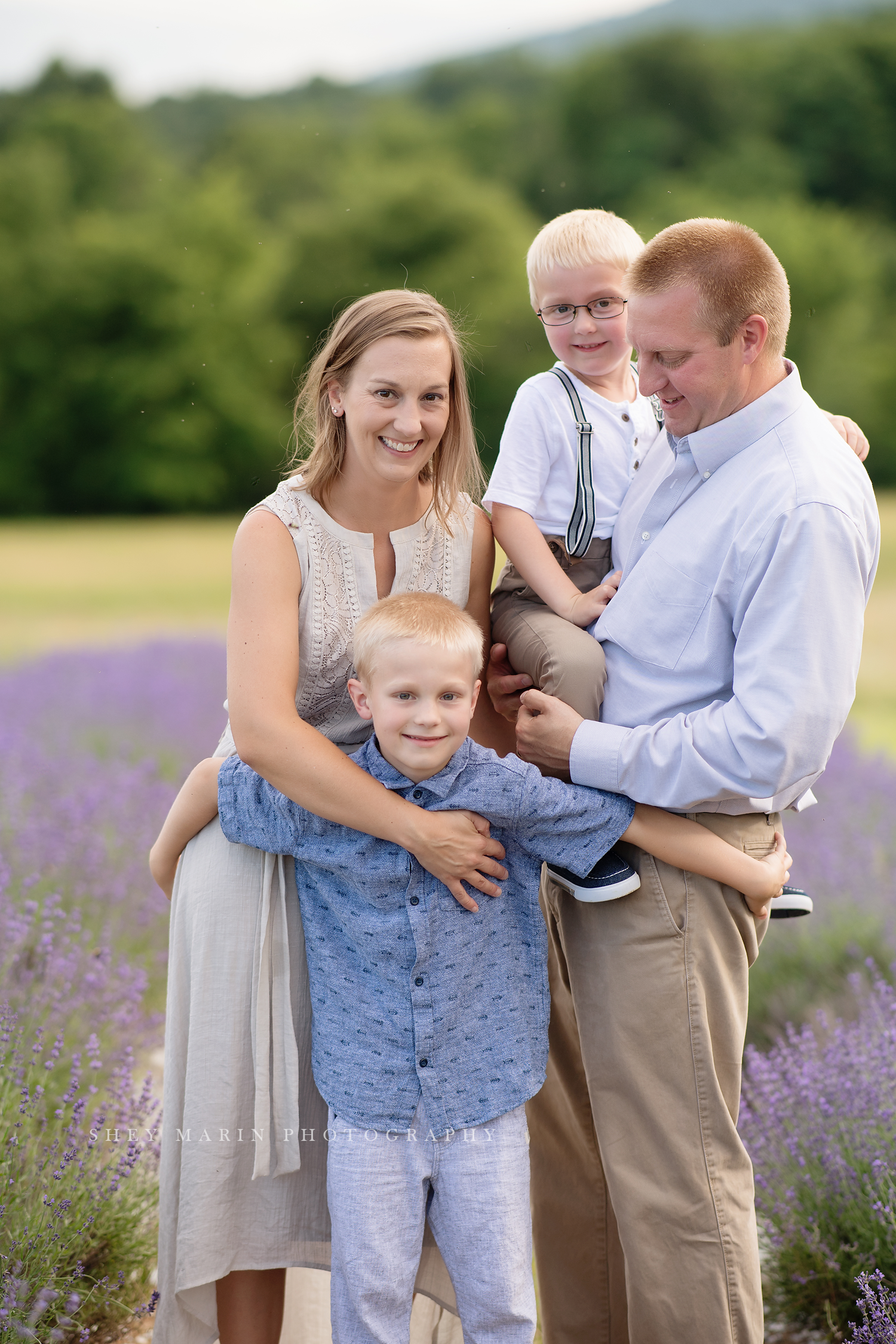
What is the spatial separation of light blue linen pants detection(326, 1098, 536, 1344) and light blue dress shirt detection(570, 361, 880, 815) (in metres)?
0.63

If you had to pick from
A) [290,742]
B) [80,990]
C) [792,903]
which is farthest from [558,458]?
[80,990]

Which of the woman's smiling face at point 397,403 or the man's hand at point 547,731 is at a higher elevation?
the woman's smiling face at point 397,403

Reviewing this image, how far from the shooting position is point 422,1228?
1864 millimetres

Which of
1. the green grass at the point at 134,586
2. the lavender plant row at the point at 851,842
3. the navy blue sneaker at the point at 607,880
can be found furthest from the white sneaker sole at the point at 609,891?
the green grass at the point at 134,586

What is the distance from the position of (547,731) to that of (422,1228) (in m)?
0.81

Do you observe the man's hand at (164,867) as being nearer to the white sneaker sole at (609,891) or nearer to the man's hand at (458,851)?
the man's hand at (458,851)

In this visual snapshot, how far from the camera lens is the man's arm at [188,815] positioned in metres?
2.05

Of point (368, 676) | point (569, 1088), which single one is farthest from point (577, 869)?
point (569, 1088)

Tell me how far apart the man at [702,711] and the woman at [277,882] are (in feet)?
0.92

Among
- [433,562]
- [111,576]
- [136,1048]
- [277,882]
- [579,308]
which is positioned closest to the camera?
[277,882]

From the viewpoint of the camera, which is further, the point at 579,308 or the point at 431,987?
the point at 579,308

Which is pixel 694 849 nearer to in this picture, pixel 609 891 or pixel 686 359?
pixel 609 891

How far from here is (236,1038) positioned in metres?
2.03

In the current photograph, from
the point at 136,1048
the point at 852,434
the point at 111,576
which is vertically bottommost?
the point at 136,1048
